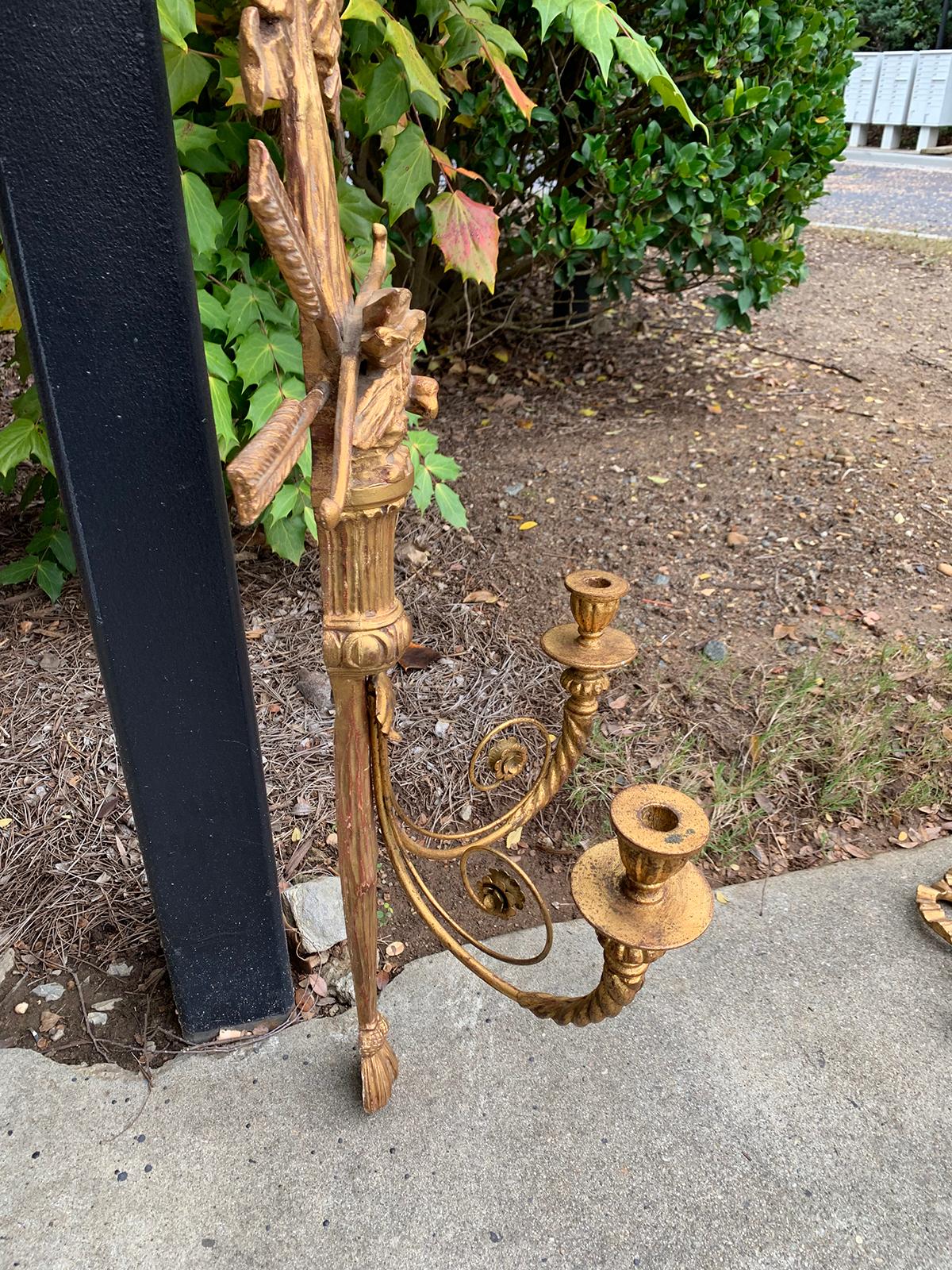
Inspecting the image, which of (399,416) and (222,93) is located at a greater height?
(222,93)

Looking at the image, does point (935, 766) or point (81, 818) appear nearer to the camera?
point (81, 818)

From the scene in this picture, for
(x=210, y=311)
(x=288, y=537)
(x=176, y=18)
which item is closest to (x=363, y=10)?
(x=176, y=18)

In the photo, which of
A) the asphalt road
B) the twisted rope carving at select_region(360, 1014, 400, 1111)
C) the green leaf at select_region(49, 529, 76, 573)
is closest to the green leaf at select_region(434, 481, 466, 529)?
the green leaf at select_region(49, 529, 76, 573)

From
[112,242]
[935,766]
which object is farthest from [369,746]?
[935,766]

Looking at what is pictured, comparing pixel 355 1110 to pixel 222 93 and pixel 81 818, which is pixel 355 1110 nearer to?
pixel 81 818

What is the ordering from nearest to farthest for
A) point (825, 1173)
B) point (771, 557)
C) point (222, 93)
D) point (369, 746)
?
point (369, 746) < point (825, 1173) < point (222, 93) < point (771, 557)

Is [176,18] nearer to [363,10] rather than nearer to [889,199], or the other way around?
[363,10]

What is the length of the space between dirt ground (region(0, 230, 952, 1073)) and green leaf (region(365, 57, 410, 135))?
128 cm

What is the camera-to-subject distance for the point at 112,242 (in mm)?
1066

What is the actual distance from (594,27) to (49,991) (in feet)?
6.26

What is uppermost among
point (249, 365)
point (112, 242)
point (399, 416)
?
point (112, 242)

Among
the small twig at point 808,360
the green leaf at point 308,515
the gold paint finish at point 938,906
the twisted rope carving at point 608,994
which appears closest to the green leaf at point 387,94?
the green leaf at point 308,515

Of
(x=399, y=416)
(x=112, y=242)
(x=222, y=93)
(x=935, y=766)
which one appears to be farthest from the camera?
(x=935, y=766)

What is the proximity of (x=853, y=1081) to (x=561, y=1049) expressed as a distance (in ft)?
1.61
